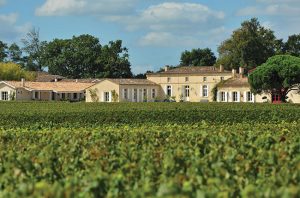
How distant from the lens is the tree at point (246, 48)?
112875 millimetres

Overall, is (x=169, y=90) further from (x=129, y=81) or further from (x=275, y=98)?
(x=275, y=98)

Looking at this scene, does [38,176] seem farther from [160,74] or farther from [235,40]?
[235,40]

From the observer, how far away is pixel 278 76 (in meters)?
75.6

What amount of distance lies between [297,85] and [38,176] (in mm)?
71192

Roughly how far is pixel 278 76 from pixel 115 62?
60.3 m

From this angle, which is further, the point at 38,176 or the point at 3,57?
the point at 3,57

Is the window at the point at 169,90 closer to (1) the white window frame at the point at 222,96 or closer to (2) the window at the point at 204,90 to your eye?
A: (2) the window at the point at 204,90

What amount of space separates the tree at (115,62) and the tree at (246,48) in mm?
21164

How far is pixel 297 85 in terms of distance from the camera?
78.8 m

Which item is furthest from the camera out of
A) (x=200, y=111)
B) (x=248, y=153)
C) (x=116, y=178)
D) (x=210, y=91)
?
(x=210, y=91)

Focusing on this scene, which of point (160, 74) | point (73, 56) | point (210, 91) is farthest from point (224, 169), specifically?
point (73, 56)

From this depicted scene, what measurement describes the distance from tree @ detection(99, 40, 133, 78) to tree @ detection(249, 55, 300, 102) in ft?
187

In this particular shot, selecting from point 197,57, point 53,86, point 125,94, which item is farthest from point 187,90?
point 197,57

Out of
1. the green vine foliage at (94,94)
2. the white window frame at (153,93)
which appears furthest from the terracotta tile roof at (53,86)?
the white window frame at (153,93)
